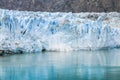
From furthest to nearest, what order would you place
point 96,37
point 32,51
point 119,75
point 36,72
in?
point 96,37 → point 32,51 → point 36,72 → point 119,75

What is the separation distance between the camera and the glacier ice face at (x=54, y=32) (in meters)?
16.5

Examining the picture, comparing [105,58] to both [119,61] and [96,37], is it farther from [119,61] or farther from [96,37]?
[96,37]

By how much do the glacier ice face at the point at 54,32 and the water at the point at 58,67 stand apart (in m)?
1.04

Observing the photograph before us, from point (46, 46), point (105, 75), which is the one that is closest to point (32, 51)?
point (46, 46)

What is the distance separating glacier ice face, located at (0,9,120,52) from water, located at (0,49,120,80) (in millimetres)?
1038

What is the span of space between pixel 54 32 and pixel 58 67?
5.44 metres

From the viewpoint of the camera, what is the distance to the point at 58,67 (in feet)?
39.9

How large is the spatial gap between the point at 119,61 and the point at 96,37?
4324 millimetres

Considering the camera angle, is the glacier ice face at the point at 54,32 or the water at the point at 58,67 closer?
the water at the point at 58,67

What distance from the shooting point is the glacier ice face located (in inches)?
651

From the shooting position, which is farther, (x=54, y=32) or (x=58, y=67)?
(x=54, y=32)

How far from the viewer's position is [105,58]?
14.6 m

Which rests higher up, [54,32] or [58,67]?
[54,32]

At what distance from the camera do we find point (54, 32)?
57.4 ft
